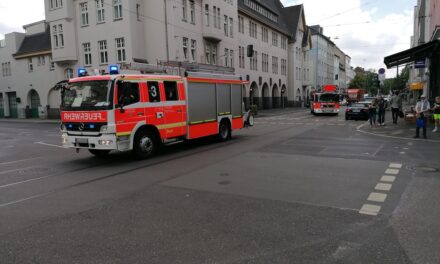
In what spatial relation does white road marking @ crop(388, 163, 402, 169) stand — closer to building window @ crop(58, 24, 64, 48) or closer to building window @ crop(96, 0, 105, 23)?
building window @ crop(96, 0, 105, 23)

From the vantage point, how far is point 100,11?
34281mm

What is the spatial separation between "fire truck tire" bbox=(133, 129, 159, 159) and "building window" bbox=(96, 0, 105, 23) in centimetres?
2613

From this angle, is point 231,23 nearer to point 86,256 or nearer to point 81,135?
point 81,135

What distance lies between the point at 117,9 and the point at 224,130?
876 inches

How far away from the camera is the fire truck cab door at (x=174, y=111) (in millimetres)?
12188

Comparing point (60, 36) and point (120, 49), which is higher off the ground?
point (60, 36)

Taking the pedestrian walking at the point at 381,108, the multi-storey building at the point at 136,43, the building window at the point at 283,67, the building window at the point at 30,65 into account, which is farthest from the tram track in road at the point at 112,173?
the building window at the point at 283,67

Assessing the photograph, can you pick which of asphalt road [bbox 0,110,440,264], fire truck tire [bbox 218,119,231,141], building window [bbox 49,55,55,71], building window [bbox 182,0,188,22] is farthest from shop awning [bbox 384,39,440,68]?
building window [bbox 49,55,55,71]

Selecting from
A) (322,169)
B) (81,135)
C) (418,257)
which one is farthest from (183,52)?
(418,257)

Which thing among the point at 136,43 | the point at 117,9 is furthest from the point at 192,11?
the point at 117,9

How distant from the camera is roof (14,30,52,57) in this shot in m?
43.1

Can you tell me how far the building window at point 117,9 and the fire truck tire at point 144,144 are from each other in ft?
79.6

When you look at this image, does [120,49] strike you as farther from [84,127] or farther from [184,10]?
[84,127]

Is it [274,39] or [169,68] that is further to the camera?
[274,39]
